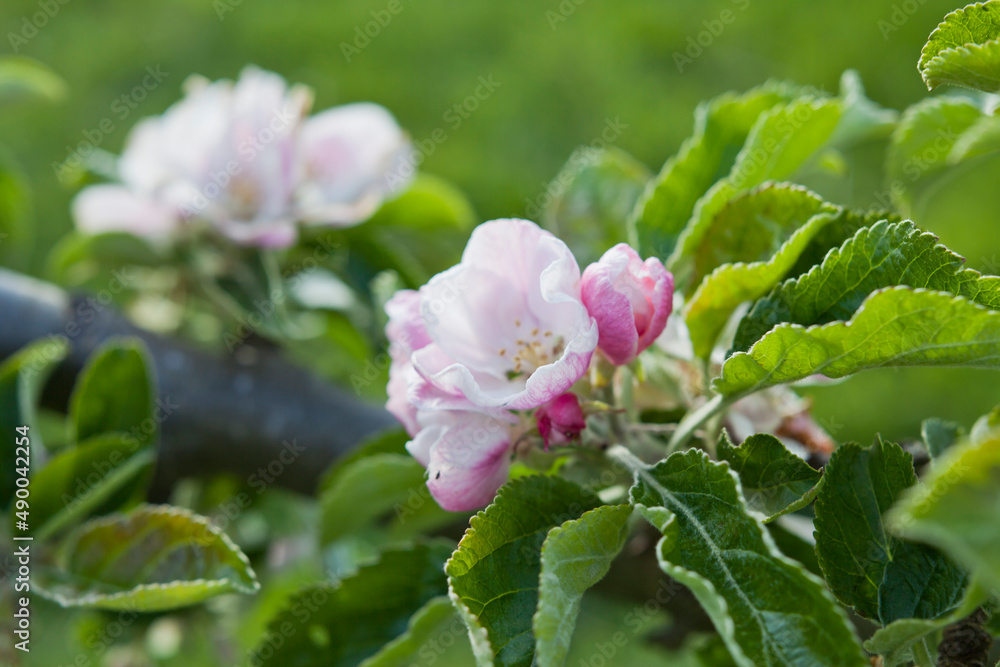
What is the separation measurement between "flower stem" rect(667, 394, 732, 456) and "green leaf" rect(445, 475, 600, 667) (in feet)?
0.25

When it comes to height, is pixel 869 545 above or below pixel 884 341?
below

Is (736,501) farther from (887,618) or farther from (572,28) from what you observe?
(572,28)

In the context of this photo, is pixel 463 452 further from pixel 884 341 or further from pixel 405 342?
pixel 884 341

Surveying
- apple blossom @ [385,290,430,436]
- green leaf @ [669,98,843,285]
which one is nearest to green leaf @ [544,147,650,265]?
green leaf @ [669,98,843,285]

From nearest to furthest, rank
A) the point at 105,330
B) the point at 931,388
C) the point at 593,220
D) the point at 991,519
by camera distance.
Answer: the point at 991,519 < the point at 593,220 < the point at 105,330 < the point at 931,388

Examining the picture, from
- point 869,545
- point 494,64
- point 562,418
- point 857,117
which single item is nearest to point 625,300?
point 562,418

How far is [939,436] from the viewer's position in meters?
0.62

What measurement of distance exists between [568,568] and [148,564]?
1.37ft

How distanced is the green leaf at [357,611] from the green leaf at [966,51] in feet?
1.57

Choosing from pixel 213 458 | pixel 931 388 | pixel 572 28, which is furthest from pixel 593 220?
pixel 572 28

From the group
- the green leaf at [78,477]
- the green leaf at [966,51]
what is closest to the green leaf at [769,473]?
the green leaf at [966,51]

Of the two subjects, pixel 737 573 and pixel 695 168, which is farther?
pixel 695 168

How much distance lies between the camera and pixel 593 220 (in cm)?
100

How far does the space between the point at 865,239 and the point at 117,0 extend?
10.5 ft
